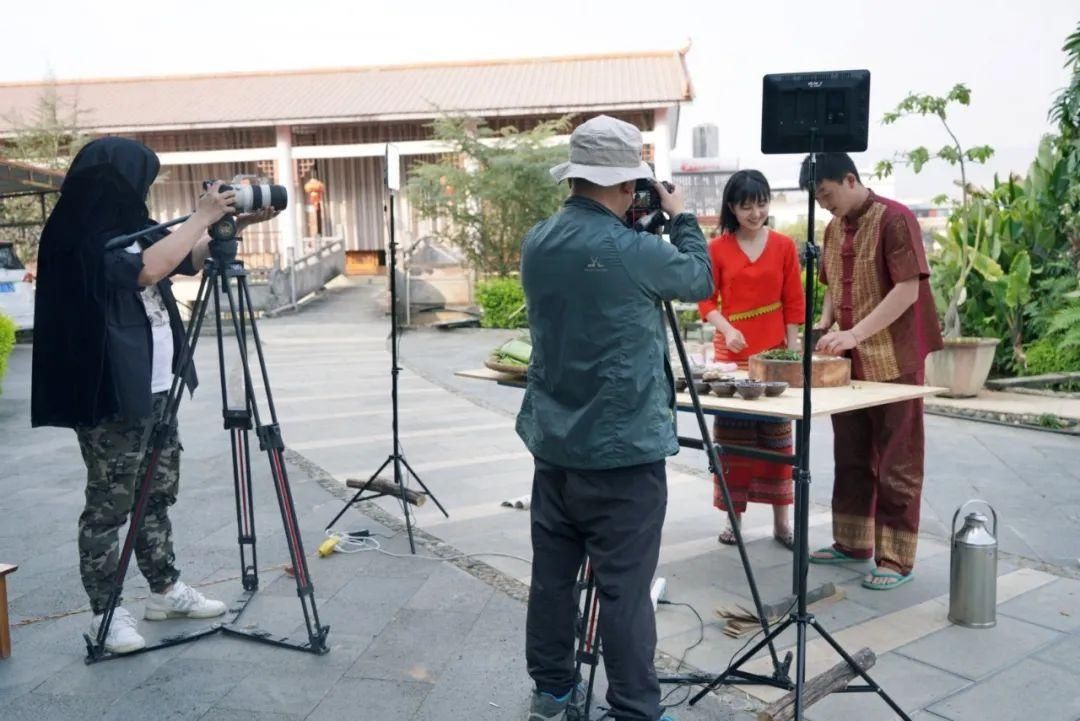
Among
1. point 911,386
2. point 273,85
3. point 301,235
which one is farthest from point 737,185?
point 273,85

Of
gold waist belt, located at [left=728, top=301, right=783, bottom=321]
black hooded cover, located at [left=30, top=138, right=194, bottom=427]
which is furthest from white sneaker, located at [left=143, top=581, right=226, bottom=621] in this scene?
gold waist belt, located at [left=728, top=301, right=783, bottom=321]

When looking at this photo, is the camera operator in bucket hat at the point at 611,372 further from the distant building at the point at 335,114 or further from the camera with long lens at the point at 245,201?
the distant building at the point at 335,114

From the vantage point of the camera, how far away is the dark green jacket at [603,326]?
2426 millimetres

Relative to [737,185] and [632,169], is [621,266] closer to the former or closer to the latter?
[632,169]

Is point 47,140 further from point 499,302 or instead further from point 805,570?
point 805,570

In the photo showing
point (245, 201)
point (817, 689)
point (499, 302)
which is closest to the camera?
point (817, 689)

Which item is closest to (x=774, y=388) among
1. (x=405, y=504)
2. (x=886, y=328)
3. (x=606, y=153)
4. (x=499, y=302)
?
(x=886, y=328)

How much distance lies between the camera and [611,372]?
8.05ft

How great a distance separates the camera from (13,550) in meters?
4.64

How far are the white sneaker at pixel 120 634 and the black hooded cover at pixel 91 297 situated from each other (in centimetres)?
74

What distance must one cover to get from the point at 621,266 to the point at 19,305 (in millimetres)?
13177

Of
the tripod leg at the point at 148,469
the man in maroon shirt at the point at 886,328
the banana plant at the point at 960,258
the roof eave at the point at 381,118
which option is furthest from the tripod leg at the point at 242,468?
the roof eave at the point at 381,118

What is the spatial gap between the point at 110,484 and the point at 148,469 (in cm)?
19

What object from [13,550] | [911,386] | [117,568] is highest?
[911,386]
